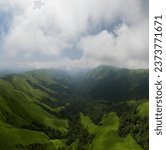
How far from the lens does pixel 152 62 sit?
17812 mm

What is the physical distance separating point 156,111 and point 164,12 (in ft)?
18.0

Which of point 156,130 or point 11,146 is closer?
point 156,130

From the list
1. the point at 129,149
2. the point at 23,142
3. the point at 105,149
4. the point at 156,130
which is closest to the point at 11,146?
the point at 23,142

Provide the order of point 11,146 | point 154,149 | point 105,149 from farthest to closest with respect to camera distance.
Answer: point 105,149
point 11,146
point 154,149

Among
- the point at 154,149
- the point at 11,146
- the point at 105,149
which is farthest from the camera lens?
the point at 105,149

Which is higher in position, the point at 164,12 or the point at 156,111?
the point at 164,12

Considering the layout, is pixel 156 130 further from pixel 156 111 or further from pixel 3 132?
pixel 3 132

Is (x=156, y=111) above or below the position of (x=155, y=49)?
below

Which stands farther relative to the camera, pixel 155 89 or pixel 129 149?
pixel 129 149

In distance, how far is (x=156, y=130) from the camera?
58.6ft

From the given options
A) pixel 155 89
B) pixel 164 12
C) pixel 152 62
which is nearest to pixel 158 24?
pixel 164 12

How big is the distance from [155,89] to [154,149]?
129 inches

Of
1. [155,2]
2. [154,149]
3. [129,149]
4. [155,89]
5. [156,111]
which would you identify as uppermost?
[155,2]

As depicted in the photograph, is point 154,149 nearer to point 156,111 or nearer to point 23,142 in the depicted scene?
point 156,111
